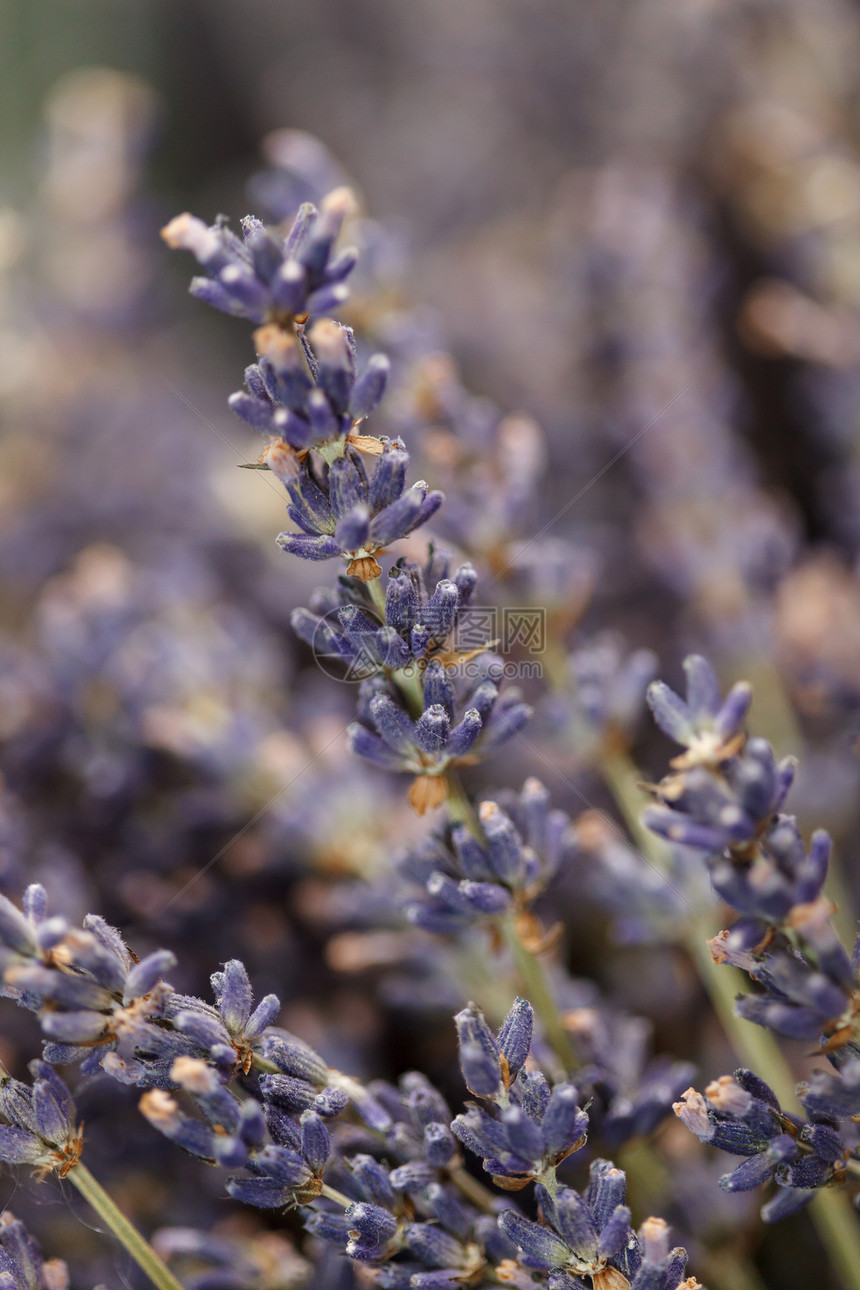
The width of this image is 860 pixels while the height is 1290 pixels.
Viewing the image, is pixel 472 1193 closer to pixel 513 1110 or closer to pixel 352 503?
pixel 513 1110

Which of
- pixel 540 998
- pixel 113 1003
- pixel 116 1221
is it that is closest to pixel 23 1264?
pixel 116 1221

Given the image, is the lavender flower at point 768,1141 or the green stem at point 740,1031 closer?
the lavender flower at point 768,1141

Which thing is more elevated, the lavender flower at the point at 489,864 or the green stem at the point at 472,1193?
the lavender flower at the point at 489,864

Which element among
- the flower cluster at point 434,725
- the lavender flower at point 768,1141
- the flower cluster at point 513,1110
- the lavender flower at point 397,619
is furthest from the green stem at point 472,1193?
the lavender flower at point 397,619

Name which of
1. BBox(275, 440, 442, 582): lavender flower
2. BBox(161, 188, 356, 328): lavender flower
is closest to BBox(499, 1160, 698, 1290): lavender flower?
BBox(275, 440, 442, 582): lavender flower

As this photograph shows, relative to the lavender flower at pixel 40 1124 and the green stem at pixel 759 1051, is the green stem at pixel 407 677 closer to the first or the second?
the green stem at pixel 759 1051

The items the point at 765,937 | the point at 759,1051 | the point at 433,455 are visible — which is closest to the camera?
the point at 765,937
